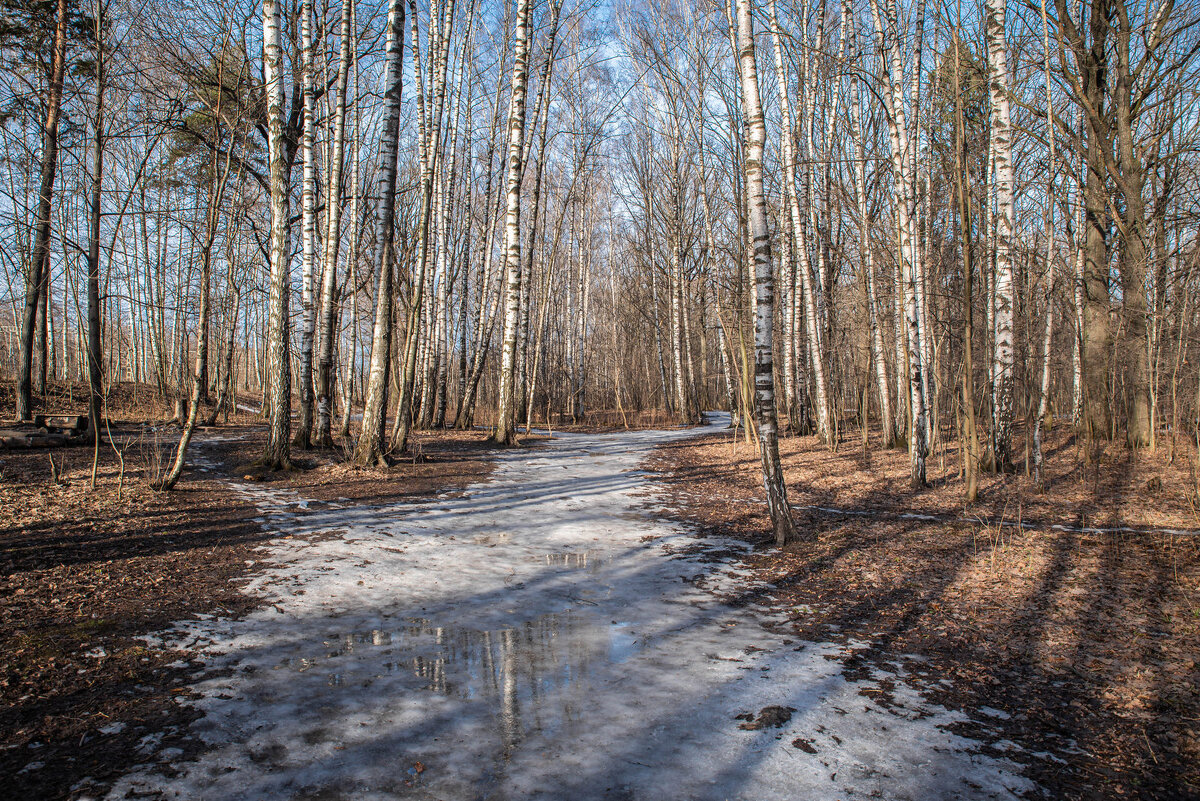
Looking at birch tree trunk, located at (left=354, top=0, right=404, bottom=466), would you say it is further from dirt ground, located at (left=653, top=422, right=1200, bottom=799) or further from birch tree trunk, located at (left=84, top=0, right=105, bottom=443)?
dirt ground, located at (left=653, top=422, right=1200, bottom=799)

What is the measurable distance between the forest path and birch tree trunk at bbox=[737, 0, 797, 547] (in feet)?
3.28

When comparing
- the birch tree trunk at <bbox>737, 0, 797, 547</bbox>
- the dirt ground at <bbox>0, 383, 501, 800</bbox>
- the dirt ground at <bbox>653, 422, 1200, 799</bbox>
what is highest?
the birch tree trunk at <bbox>737, 0, 797, 547</bbox>

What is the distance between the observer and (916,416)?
7719mm

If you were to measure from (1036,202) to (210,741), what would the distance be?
17.8 meters

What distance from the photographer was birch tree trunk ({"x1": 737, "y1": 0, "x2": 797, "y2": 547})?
562cm

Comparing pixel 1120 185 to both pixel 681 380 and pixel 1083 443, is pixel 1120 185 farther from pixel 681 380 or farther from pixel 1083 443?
pixel 681 380

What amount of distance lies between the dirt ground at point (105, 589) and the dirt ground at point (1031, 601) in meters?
3.53

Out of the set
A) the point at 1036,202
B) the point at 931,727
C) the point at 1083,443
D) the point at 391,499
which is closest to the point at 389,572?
Result: the point at 391,499

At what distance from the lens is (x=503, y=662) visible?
3252 millimetres

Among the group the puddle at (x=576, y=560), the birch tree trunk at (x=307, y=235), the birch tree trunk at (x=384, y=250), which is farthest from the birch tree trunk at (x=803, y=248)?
the birch tree trunk at (x=307, y=235)

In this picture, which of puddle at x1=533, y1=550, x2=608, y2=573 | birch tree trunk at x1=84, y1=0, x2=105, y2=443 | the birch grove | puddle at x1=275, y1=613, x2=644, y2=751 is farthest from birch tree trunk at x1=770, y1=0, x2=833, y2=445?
birch tree trunk at x1=84, y1=0, x2=105, y2=443

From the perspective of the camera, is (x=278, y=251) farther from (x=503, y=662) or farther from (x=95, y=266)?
(x=503, y=662)

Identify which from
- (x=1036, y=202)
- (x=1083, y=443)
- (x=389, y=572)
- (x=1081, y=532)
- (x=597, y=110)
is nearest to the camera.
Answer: (x=389, y=572)

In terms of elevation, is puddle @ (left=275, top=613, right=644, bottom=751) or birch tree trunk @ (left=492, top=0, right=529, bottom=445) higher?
birch tree trunk @ (left=492, top=0, right=529, bottom=445)
